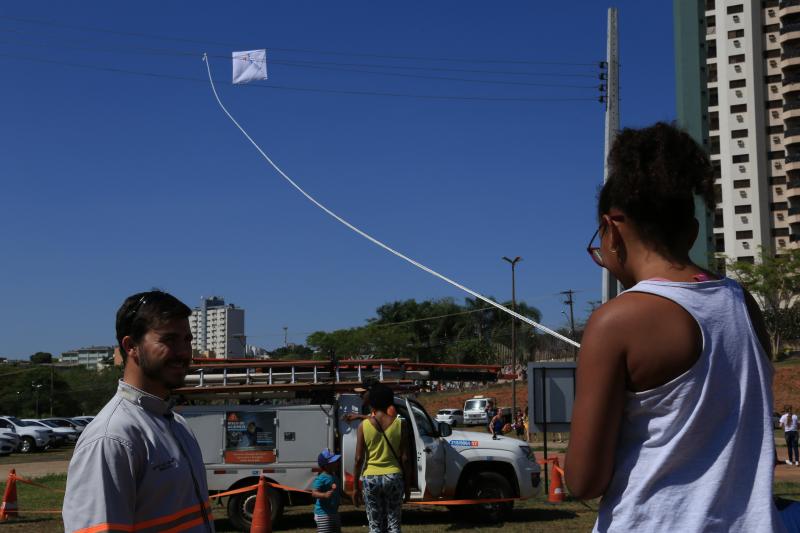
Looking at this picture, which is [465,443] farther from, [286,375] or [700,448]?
[700,448]

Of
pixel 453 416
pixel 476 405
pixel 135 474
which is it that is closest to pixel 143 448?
pixel 135 474

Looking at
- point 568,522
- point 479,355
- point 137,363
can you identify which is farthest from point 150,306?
point 479,355

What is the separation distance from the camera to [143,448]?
2881 millimetres

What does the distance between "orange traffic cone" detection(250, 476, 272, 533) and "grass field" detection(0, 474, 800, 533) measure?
3.95ft

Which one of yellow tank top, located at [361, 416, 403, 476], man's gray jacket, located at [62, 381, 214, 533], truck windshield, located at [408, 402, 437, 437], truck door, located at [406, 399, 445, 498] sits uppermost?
man's gray jacket, located at [62, 381, 214, 533]

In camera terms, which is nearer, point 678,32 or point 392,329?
point 678,32

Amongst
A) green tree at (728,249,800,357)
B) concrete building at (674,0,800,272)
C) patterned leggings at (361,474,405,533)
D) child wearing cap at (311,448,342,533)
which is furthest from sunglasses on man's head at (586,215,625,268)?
concrete building at (674,0,800,272)

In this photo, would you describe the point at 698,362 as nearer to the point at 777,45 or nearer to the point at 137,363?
the point at 137,363

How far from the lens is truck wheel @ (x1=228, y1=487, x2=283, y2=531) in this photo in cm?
1437

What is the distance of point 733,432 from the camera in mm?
2160

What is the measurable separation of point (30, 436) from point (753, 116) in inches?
2945

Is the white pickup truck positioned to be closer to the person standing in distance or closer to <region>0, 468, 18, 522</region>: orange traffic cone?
<region>0, 468, 18, 522</region>: orange traffic cone

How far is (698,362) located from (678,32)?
9653 centimetres

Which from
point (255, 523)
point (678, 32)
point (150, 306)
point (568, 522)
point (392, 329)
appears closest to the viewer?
point (150, 306)
